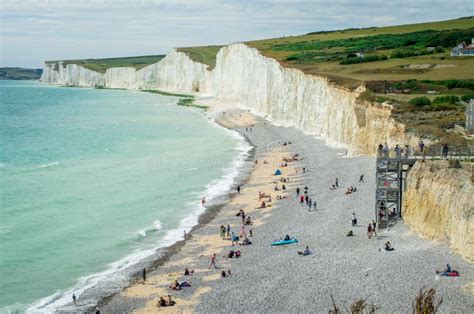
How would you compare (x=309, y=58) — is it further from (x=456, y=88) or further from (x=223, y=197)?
(x=223, y=197)

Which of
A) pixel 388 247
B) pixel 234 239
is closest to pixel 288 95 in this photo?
pixel 234 239

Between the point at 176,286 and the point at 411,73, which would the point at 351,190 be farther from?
the point at 411,73

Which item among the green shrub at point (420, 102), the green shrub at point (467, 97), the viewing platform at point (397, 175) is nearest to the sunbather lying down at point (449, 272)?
the viewing platform at point (397, 175)

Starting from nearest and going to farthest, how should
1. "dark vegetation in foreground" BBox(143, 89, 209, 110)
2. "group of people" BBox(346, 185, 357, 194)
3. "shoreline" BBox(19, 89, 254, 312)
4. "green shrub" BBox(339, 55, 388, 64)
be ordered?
"shoreline" BBox(19, 89, 254, 312) → "group of people" BBox(346, 185, 357, 194) → "green shrub" BBox(339, 55, 388, 64) → "dark vegetation in foreground" BBox(143, 89, 209, 110)

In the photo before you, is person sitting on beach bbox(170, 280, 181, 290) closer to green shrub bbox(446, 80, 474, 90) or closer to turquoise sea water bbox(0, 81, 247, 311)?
turquoise sea water bbox(0, 81, 247, 311)

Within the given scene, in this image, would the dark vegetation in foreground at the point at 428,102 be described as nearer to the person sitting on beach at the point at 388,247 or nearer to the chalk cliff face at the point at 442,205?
the chalk cliff face at the point at 442,205

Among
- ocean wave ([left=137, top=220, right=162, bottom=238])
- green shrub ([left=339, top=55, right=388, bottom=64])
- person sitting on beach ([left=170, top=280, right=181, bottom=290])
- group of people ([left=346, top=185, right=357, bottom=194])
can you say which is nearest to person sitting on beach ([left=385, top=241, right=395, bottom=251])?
person sitting on beach ([left=170, top=280, right=181, bottom=290])
